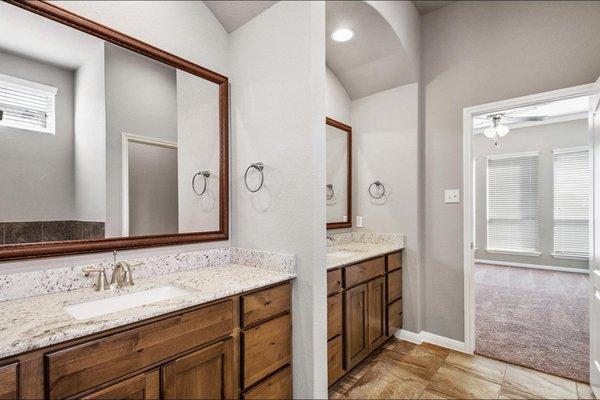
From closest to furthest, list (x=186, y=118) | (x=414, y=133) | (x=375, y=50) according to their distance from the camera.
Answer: (x=186, y=118) → (x=375, y=50) → (x=414, y=133)

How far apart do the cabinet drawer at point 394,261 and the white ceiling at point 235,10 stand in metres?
2.04

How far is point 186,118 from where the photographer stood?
1859 mm

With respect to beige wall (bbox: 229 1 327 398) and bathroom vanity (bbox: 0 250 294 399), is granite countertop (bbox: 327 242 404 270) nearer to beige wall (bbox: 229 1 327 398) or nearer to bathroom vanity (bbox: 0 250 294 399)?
beige wall (bbox: 229 1 327 398)

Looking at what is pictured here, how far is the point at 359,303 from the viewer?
7.30ft

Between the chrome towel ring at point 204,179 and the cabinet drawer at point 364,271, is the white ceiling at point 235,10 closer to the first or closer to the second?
the chrome towel ring at point 204,179

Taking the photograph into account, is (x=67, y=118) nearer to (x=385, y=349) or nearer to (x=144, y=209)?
(x=144, y=209)

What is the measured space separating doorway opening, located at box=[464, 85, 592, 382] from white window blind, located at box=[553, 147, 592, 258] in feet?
0.04

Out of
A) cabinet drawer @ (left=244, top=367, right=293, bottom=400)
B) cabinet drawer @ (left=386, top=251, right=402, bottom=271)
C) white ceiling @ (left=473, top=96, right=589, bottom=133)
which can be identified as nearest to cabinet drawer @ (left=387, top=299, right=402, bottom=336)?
cabinet drawer @ (left=386, top=251, right=402, bottom=271)

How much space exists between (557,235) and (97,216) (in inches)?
269

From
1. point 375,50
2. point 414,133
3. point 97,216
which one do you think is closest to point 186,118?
point 97,216

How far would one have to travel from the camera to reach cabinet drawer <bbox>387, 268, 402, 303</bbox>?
8.58 ft

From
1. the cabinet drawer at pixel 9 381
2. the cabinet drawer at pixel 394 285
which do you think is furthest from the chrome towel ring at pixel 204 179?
the cabinet drawer at pixel 394 285

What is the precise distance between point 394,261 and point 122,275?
2103 millimetres

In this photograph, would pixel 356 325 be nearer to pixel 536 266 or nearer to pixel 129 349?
pixel 129 349
